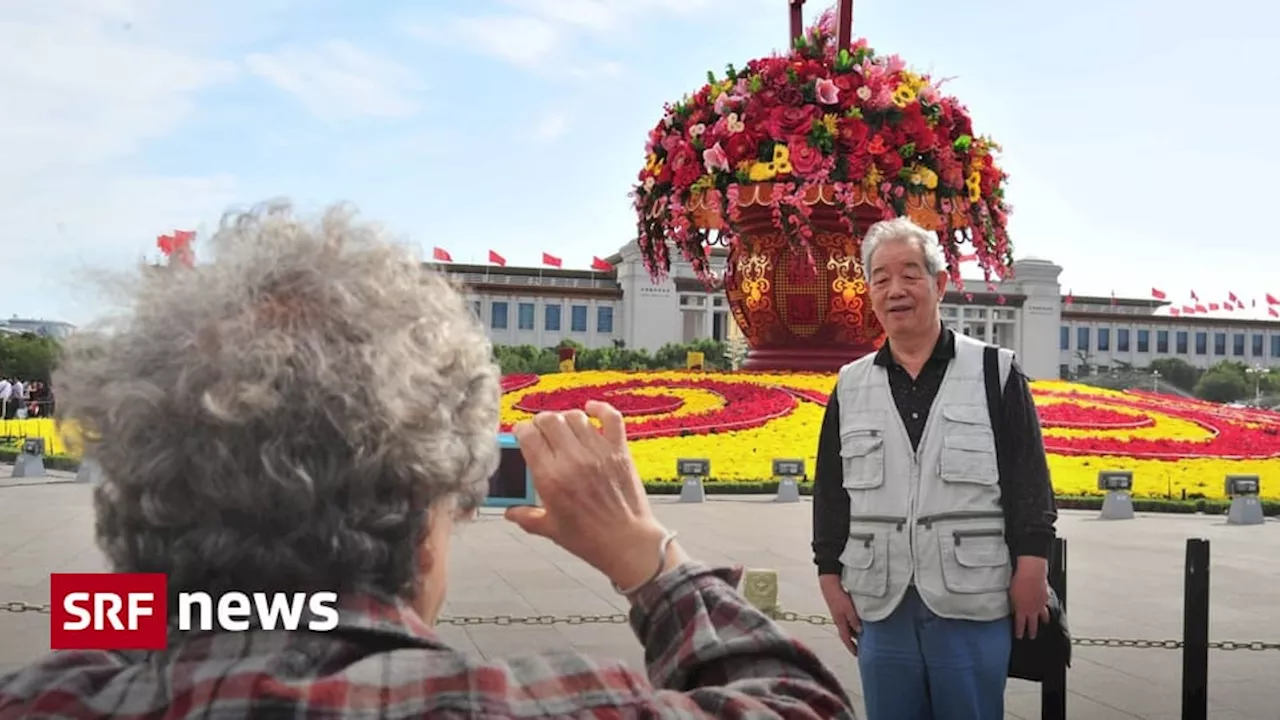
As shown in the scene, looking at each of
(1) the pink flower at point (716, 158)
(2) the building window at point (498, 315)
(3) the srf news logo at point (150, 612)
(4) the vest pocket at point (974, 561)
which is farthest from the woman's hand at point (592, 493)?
(2) the building window at point (498, 315)

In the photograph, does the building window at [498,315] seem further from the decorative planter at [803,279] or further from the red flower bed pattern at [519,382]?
the decorative planter at [803,279]

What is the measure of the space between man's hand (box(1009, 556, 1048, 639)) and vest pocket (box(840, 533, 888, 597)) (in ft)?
0.91

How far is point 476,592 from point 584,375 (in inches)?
424

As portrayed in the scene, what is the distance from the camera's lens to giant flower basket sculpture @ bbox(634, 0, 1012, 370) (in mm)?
12789

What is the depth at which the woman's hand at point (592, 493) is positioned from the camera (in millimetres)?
1229

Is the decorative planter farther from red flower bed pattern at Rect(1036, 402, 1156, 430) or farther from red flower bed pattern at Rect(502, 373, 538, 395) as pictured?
red flower bed pattern at Rect(502, 373, 538, 395)

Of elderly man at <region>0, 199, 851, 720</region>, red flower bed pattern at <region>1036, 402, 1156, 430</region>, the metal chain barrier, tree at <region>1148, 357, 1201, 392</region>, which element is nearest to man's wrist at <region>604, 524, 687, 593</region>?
elderly man at <region>0, 199, 851, 720</region>

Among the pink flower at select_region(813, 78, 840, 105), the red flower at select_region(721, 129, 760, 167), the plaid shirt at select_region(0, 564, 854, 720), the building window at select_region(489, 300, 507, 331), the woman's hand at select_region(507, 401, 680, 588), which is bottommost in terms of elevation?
the plaid shirt at select_region(0, 564, 854, 720)

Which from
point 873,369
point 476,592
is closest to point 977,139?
point 476,592

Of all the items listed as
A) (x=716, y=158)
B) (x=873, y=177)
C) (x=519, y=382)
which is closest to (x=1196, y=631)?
(x=873, y=177)

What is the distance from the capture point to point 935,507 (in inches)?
99.3

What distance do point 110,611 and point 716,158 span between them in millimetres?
12425

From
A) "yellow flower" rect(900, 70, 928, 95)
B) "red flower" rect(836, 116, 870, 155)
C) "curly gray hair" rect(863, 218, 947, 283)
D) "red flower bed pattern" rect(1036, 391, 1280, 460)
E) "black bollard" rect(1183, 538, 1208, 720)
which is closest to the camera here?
"curly gray hair" rect(863, 218, 947, 283)

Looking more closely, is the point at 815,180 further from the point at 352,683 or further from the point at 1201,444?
the point at 352,683
